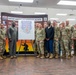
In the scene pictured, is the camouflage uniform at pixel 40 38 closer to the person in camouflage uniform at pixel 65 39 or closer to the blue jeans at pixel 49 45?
the blue jeans at pixel 49 45

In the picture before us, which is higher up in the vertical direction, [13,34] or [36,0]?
[36,0]

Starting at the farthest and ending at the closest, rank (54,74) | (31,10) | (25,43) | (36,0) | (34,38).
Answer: (31,10), (36,0), (25,43), (34,38), (54,74)

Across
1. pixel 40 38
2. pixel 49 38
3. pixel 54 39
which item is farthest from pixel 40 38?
pixel 54 39

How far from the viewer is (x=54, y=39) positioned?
796 cm

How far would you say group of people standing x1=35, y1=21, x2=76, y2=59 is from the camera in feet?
25.8

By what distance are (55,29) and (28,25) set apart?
54.5 inches

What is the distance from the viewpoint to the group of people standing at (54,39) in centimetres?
788

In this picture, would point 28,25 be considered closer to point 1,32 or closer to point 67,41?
point 1,32

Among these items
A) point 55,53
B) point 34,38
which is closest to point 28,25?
point 34,38

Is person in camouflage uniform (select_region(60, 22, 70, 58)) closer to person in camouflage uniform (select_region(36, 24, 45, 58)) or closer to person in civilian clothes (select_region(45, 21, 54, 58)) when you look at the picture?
person in civilian clothes (select_region(45, 21, 54, 58))

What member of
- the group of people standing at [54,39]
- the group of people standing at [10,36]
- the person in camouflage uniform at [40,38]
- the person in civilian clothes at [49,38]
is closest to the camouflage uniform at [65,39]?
the group of people standing at [54,39]

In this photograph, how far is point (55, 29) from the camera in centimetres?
789

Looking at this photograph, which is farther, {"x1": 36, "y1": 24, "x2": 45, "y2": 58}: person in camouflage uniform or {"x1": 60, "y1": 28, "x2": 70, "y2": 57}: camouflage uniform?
{"x1": 36, "y1": 24, "x2": 45, "y2": 58}: person in camouflage uniform

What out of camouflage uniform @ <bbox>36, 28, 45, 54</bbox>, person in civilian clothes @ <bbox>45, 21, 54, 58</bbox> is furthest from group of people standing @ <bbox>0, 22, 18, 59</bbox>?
person in civilian clothes @ <bbox>45, 21, 54, 58</bbox>
